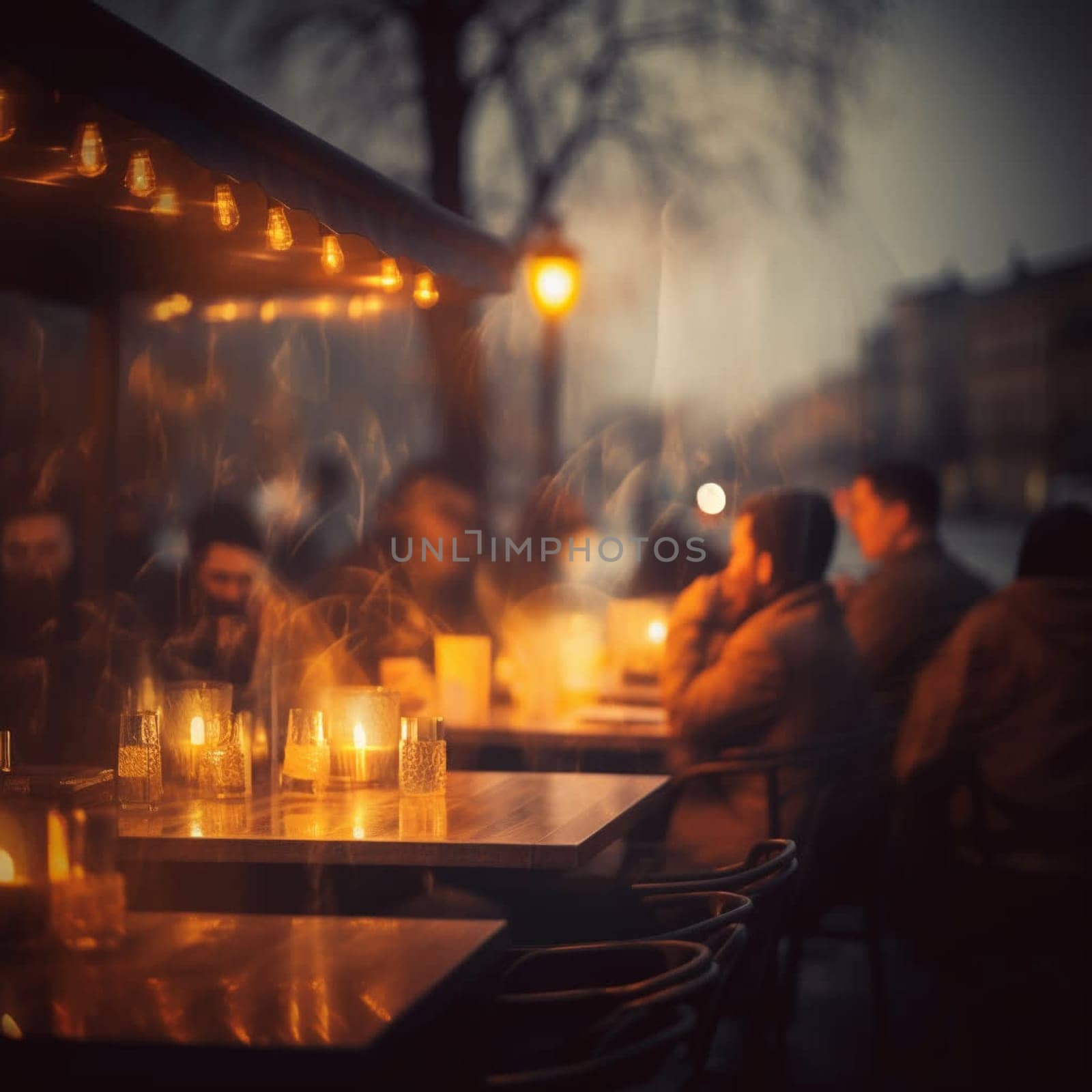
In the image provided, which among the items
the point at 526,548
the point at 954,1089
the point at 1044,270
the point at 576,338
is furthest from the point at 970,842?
the point at 576,338

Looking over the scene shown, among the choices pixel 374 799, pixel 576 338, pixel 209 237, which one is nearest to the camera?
pixel 374 799

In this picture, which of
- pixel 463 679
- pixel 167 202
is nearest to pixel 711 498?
pixel 463 679

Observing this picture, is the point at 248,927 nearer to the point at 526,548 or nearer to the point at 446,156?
the point at 526,548

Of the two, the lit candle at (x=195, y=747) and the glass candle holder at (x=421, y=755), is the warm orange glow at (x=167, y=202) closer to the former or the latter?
the lit candle at (x=195, y=747)

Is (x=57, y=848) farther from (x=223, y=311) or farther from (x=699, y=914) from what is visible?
(x=223, y=311)

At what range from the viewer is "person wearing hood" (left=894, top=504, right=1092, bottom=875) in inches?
167

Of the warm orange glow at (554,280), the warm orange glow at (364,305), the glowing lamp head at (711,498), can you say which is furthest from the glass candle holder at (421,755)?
the warm orange glow at (554,280)

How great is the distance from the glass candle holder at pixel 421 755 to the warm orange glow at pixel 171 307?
2.48 m

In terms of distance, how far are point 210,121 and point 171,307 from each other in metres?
2.96

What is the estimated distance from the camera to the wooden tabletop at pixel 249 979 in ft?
5.58

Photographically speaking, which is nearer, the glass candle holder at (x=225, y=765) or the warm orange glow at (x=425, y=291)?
the glass candle holder at (x=225, y=765)

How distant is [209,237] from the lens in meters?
4.30

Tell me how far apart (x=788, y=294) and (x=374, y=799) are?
5648mm

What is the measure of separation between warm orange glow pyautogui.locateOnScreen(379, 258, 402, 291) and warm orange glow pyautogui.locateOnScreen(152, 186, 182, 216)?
588 millimetres
